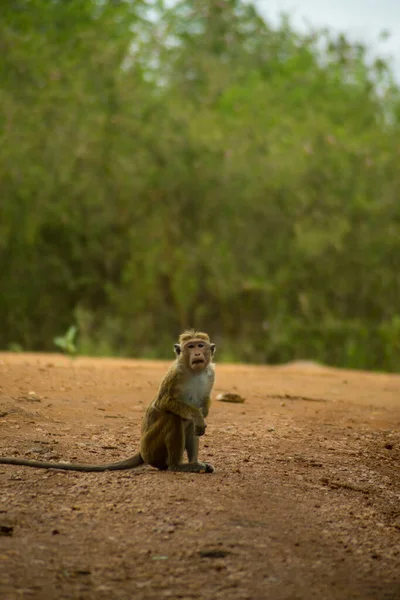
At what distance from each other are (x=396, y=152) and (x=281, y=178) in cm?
241

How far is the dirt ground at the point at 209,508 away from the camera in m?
4.22

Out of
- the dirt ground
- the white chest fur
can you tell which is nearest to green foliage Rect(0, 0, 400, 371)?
the dirt ground

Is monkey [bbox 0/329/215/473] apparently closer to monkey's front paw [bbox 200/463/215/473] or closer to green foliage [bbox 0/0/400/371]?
monkey's front paw [bbox 200/463/215/473]

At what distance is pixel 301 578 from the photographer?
4316 mm

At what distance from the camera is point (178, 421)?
571cm

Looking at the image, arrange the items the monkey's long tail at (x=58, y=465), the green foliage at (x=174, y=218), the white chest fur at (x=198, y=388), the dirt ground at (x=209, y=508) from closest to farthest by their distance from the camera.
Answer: the dirt ground at (x=209, y=508)
the monkey's long tail at (x=58, y=465)
the white chest fur at (x=198, y=388)
the green foliage at (x=174, y=218)

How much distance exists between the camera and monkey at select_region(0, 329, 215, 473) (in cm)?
570

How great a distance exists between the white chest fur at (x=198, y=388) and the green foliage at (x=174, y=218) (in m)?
11.6

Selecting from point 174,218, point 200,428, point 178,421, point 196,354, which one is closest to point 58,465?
point 178,421

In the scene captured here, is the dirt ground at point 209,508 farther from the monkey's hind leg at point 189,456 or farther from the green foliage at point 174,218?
the green foliage at point 174,218

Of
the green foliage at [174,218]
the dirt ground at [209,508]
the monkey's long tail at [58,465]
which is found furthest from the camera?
the green foliage at [174,218]

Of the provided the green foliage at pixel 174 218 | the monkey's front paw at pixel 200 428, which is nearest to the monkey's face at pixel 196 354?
the monkey's front paw at pixel 200 428

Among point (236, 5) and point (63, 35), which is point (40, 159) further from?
point (236, 5)

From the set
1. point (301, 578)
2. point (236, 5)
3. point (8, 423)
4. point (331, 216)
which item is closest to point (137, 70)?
point (331, 216)
